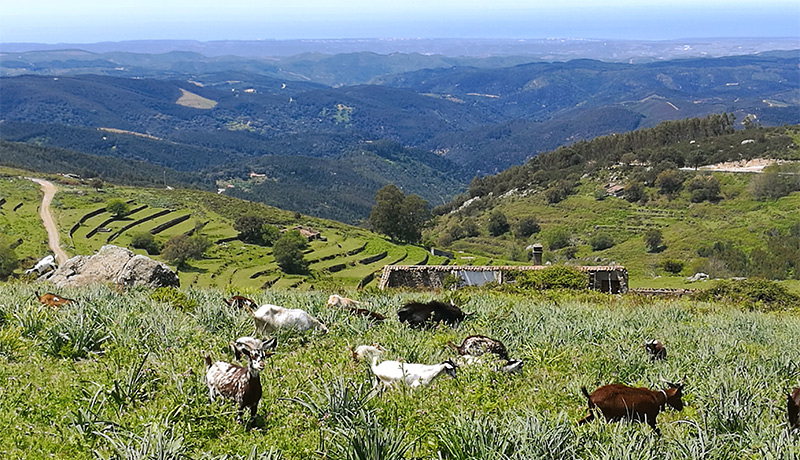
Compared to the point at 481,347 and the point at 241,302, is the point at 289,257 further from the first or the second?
the point at 481,347

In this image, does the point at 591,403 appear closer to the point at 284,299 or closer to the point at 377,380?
the point at 377,380

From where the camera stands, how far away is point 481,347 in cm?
750

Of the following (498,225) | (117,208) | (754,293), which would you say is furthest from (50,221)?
(754,293)

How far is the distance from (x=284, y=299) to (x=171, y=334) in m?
3.27

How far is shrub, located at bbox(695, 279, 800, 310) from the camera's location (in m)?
22.7

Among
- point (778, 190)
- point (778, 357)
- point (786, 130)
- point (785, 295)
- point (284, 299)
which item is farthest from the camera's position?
point (786, 130)

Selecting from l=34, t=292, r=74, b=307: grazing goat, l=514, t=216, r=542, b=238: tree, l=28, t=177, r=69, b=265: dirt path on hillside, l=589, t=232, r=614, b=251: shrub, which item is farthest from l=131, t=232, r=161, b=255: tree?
l=34, t=292, r=74, b=307: grazing goat

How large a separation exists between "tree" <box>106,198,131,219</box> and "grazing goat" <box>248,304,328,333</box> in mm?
90479

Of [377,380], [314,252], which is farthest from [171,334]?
[314,252]

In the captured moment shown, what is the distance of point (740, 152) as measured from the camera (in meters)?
96.1

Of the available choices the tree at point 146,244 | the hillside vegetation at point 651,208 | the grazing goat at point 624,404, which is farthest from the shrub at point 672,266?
the tree at point 146,244

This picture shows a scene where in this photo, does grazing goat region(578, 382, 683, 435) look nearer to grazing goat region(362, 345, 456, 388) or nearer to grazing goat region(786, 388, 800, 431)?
grazing goat region(786, 388, 800, 431)

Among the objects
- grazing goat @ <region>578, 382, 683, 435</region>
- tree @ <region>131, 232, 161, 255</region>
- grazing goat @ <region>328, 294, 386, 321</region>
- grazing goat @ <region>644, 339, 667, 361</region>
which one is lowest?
tree @ <region>131, 232, 161, 255</region>

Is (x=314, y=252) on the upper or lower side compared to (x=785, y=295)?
lower
